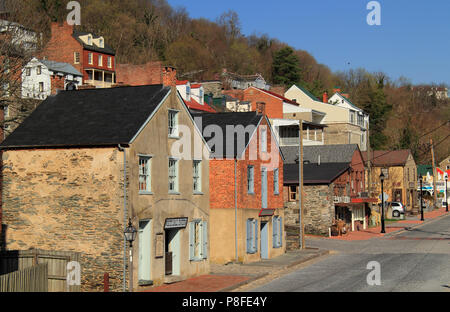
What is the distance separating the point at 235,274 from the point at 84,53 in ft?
197

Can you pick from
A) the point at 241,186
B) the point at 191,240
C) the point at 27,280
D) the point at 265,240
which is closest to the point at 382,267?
the point at 265,240

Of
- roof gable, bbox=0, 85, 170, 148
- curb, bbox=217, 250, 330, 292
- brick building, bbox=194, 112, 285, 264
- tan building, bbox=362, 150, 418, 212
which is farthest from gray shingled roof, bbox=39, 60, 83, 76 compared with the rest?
roof gable, bbox=0, 85, 170, 148

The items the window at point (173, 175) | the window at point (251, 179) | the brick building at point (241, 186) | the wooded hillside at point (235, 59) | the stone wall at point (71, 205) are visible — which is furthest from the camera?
the wooded hillside at point (235, 59)

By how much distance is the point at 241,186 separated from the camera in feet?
110

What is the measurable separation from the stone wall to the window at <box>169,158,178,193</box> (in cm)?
407

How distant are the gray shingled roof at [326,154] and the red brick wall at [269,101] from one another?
1669 cm

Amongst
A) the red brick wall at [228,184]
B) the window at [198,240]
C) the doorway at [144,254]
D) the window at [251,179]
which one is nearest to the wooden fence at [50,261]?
the doorway at [144,254]

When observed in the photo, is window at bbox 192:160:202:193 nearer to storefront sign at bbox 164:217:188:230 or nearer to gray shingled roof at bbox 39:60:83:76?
storefront sign at bbox 164:217:188:230

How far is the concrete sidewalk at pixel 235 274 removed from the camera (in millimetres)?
25141

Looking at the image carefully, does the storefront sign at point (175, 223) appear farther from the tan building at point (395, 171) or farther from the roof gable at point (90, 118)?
the tan building at point (395, 171)

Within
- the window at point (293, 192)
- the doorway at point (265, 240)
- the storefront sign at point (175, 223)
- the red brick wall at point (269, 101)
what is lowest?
the doorway at point (265, 240)

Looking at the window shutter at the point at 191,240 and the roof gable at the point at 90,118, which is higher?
the roof gable at the point at 90,118

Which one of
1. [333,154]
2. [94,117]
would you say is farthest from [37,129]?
[333,154]

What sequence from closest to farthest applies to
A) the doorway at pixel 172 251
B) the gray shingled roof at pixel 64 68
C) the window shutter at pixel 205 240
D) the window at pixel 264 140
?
the doorway at pixel 172 251
the window shutter at pixel 205 240
the window at pixel 264 140
the gray shingled roof at pixel 64 68
